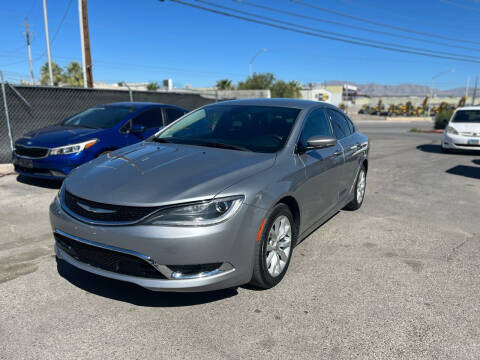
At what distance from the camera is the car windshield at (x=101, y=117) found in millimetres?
7310

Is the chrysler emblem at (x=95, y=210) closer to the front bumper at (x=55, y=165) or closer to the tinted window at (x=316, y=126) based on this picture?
the tinted window at (x=316, y=126)

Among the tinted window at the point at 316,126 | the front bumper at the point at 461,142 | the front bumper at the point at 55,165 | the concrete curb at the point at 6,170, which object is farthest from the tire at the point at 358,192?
the front bumper at the point at 461,142

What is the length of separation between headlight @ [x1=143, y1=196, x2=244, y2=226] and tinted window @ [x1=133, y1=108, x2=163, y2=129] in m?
5.24

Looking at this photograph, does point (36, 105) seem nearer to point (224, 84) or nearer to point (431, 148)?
point (431, 148)

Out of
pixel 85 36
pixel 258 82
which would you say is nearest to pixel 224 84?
pixel 258 82

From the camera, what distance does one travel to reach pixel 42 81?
61.1 m

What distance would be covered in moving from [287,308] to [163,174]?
56.9 inches

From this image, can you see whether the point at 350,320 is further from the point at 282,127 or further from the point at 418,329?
the point at 282,127

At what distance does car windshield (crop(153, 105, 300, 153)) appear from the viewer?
379 centimetres

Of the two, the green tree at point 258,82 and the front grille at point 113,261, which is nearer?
the front grille at point 113,261

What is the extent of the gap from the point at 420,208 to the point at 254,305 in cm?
415

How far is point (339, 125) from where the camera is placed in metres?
5.18

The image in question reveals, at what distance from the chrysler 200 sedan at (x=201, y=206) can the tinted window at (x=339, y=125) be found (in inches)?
35.3

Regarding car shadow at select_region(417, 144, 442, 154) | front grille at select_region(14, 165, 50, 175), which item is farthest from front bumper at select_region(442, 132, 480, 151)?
front grille at select_region(14, 165, 50, 175)
